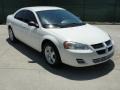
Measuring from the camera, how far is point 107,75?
597 centimetres

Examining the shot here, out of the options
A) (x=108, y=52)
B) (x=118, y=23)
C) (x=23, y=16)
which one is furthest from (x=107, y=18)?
(x=108, y=52)

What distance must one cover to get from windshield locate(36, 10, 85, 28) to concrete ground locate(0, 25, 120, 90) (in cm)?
116

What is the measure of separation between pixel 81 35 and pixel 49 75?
4.46 feet

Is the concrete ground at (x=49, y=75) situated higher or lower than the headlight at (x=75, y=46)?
lower

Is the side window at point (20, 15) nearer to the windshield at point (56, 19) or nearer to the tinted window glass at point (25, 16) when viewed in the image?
the tinted window glass at point (25, 16)

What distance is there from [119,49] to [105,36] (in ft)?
6.98

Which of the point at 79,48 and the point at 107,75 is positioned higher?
the point at 79,48

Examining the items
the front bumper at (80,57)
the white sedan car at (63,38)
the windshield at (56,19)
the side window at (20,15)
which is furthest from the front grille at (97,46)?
the side window at (20,15)

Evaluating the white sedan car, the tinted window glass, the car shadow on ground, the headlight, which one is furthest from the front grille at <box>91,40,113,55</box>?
the tinted window glass

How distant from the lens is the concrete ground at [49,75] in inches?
210

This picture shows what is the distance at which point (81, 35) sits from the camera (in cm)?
620

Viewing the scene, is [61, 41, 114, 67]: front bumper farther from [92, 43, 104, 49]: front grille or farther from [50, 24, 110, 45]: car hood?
[50, 24, 110, 45]: car hood

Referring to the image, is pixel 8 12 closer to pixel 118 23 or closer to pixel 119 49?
pixel 118 23

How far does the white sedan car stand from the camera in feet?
19.1
